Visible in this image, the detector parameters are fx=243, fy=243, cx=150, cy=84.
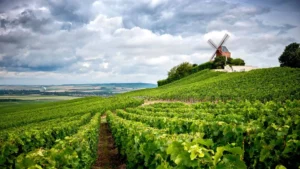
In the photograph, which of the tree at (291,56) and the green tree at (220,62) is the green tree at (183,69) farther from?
the tree at (291,56)

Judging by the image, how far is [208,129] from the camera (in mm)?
9414

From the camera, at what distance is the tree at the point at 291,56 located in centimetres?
7450

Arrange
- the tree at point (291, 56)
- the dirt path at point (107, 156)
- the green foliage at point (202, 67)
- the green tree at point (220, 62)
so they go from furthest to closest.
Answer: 1. the green foliage at point (202, 67)
2. the green tree at point (220, 62)
3. the tree at point (291, 56)
4. the dirt path at point (107, 156)

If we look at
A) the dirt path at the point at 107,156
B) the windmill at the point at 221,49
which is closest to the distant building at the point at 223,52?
the windmill at the point at 221,49

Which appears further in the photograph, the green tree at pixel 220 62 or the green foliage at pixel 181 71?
the green foliage at pixel 181 71

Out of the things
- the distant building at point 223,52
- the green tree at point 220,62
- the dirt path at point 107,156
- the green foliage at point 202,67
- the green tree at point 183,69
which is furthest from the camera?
the green tree at point 183,69

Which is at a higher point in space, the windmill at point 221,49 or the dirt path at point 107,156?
the windmill at point 221,49

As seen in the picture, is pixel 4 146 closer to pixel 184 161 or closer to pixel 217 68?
pixel 184 161

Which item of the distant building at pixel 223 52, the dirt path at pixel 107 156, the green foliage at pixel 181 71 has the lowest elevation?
the dirt path at pixel 107 156

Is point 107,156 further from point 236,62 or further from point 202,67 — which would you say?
point 202,67

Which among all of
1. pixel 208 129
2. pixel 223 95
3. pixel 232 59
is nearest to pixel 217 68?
pixel 232 59

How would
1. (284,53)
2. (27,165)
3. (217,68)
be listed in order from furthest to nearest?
(217,68)
(284,53)
(27,165)

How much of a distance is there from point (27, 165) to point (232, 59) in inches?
3730

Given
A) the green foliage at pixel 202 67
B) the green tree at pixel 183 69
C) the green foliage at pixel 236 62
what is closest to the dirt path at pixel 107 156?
the green foliage at pixel 202 67
